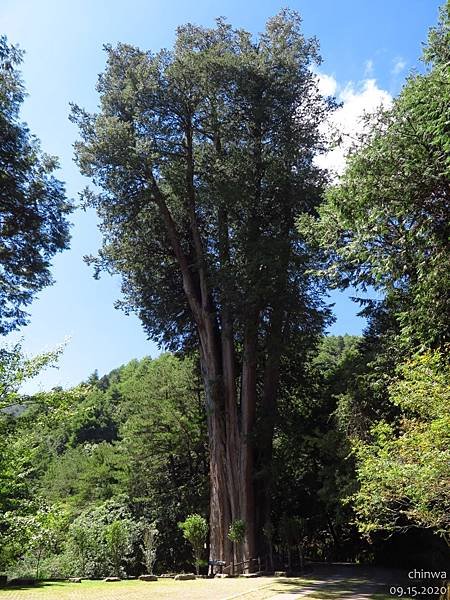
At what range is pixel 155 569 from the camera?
64.4 ft

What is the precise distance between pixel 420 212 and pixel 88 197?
38.3 feet

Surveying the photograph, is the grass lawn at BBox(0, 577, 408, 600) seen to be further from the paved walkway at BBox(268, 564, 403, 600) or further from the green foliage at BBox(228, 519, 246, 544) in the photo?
the green foliage at BBox(228, 519, 246, 544)

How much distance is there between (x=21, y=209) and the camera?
41.7ft

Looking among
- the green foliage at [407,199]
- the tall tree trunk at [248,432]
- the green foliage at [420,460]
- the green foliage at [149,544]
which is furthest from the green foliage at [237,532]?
the green foliage at [407,199]

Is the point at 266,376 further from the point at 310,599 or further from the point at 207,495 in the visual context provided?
the point at 310,599

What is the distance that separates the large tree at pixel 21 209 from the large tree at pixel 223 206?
9.19ft

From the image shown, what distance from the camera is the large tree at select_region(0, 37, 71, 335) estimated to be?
12.1 meters

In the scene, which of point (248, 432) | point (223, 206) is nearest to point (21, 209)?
point (223, 206)

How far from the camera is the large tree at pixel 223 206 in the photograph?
49.1 feet

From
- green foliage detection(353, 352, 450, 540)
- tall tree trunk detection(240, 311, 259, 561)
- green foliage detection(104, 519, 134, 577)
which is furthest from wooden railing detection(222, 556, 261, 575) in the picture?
green foliage detection(353, 352, 450, 540)

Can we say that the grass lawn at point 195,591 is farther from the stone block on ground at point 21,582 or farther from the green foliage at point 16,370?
the green foliage at point 16,370

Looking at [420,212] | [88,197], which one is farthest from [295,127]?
[420,212]

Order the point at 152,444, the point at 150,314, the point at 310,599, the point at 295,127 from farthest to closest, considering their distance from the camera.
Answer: the point at 152,444
the point at 150,314
the point at 295,127
the point at 310,599

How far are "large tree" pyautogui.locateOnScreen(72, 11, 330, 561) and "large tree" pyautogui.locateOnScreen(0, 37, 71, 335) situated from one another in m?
2.80
